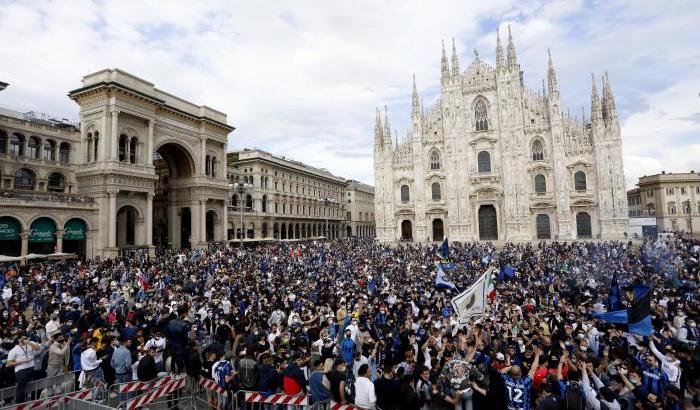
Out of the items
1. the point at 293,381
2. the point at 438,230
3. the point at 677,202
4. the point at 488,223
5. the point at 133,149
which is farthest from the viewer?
the point at 677,202

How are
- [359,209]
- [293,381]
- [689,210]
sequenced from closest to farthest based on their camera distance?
[293,381], [689,210], [359,209]

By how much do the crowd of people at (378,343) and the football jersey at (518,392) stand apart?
15 mm

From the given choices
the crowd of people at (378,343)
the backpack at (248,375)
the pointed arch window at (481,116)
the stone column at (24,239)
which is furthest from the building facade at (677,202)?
the stone column at (24,239)

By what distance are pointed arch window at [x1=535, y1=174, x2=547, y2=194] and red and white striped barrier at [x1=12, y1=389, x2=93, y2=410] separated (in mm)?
42567

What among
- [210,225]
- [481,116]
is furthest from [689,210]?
[210,225]

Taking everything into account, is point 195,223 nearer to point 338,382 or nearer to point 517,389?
point 338,382

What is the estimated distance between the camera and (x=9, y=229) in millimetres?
26562

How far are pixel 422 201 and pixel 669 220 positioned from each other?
46.5m

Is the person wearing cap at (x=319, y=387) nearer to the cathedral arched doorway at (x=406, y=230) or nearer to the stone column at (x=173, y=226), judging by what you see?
the stone column at (x=173, y=226)

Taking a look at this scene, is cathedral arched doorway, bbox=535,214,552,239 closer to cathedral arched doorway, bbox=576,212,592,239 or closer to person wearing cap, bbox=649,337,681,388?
cathedral arched doorway, bbox=576,212,592,239

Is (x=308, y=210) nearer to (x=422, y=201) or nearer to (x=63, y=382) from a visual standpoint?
(x=422, y=201)

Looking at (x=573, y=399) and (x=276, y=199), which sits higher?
(x=276, y=199)

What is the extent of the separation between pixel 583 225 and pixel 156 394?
42434 millimetres

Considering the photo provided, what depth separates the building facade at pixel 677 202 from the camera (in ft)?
201
